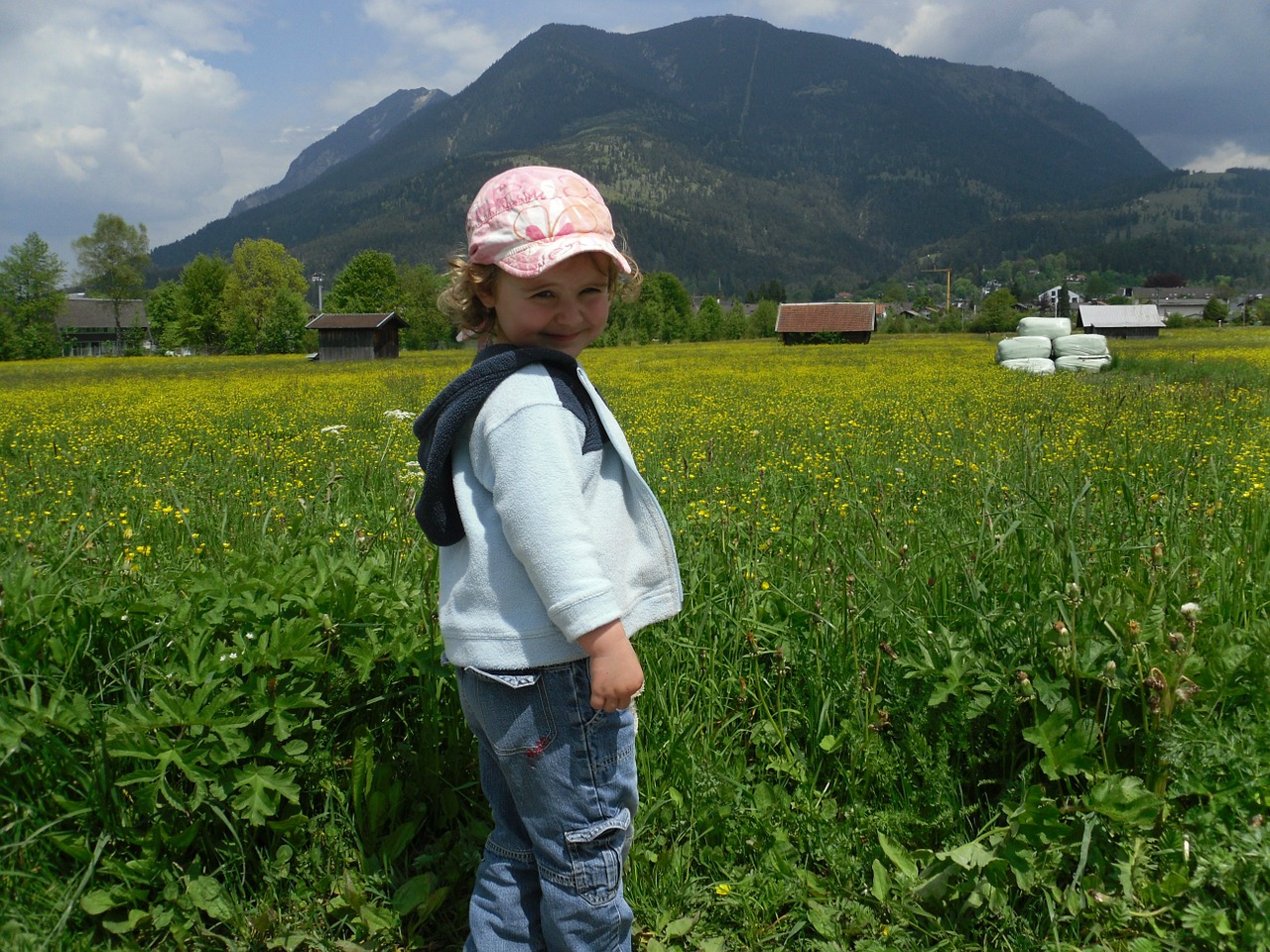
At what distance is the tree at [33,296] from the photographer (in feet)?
204

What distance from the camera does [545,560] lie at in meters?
1.58

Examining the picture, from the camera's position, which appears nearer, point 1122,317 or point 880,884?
point 880,884

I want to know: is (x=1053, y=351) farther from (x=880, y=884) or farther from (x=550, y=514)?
(x=550, y=514)

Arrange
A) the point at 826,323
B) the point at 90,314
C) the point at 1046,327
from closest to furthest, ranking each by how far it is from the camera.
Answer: the point at 1046,327, the point at 826,323, the point at 90,314

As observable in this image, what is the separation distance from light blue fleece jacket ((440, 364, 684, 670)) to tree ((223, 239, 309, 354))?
71679 millimetres

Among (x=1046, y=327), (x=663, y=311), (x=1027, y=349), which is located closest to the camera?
(x=1027, y=349)

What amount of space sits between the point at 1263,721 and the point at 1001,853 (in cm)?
69

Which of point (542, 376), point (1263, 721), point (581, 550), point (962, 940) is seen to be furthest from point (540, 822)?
point (1263, 721)

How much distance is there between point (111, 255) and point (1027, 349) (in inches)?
2809

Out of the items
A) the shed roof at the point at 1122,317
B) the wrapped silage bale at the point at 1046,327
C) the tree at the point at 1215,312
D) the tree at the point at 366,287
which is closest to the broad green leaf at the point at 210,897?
the wrapped silage bale at the point at 1046,327

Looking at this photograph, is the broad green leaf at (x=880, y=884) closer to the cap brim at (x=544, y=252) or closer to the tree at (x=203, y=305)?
the cap brim at (x=544, y=252)

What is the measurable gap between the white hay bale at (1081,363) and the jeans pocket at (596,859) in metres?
21.1

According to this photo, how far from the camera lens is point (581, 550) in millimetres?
1595

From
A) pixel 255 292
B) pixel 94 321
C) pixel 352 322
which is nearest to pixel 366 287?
pixel 255 292
